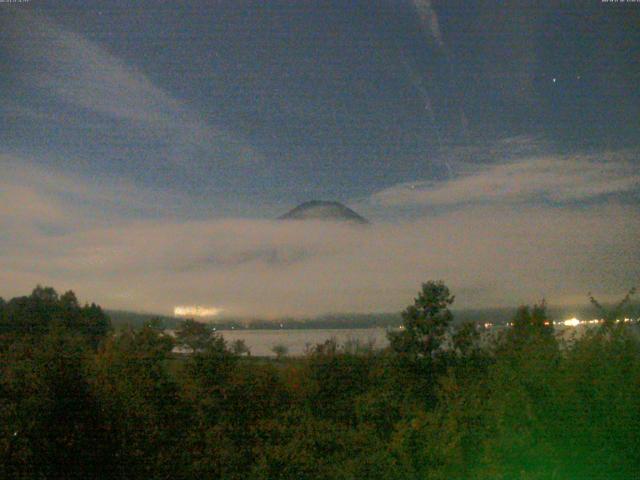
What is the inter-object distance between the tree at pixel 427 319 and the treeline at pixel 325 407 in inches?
5.5

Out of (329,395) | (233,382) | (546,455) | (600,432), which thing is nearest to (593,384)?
(600,432)

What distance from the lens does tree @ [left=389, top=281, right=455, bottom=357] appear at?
2589cm

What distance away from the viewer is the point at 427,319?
26.7 meters

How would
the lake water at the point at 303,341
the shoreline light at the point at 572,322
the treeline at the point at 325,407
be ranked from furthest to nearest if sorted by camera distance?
Answer: the lake water at the point at 303,341
the shoreline light at the point at 572,322
the treeline at the point at 325,407

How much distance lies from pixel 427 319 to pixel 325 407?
36.7ft

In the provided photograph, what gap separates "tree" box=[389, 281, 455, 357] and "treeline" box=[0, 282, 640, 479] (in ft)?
0.46

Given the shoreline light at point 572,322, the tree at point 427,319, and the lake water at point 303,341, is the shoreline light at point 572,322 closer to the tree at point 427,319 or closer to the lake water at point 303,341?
the lake water at point 303,341

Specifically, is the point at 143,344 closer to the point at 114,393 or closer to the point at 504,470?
the point at 114,393

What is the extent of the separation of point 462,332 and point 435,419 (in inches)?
595

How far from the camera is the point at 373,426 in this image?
1118cm

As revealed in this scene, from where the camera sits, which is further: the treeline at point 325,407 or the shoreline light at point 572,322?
the shoreline light at point 572,322

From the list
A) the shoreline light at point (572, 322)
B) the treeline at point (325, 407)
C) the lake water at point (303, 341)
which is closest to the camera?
the treeline at point (325, 407)

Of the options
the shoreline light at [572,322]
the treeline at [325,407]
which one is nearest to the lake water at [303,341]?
the treeline at [325,407]

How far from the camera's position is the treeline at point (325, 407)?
589 cm
